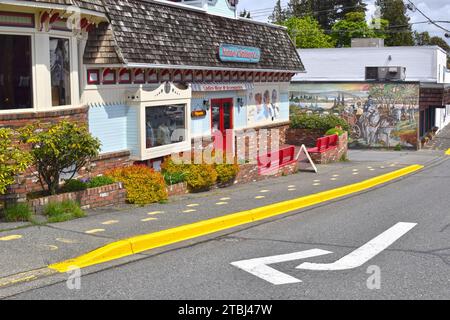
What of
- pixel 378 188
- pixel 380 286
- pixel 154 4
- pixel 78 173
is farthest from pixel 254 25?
pixel 380 286

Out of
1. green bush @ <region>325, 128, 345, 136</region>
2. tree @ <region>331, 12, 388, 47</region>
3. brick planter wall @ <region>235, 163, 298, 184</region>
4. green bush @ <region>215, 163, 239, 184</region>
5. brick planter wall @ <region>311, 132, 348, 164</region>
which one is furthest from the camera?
tree @ <region>331, 12, 388, 47</region>

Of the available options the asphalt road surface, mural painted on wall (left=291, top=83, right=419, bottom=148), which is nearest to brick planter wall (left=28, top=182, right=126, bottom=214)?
the asphalt road surface

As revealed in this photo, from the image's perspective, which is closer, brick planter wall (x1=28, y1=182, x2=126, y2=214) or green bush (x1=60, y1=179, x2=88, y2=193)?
brick planter wall (x1=28, y1=182, x2=126, y2=214)

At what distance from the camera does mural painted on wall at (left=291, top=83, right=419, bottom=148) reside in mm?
33556

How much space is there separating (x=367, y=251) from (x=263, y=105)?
47.5 ft

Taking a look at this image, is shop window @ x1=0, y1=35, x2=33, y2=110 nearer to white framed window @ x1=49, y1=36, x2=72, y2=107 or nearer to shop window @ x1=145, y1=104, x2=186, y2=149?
white framed window @ x1=49, y1=36, x2=72, y2=107

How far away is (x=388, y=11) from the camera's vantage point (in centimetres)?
8275

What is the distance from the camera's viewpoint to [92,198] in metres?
11.6

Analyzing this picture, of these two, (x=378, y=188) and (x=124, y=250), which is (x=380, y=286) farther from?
(x=378, y=188)

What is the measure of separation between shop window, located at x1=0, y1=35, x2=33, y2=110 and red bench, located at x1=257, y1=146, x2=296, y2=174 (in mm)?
8711

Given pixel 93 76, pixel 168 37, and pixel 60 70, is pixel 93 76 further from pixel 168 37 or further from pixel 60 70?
pixel 168 37

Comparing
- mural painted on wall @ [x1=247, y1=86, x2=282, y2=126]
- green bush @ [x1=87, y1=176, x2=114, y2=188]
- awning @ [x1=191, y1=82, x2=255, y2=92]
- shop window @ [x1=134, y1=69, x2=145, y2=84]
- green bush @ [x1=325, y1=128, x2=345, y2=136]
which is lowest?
green bush @ [x1=87, y1=176, x2=114, y2=188]
